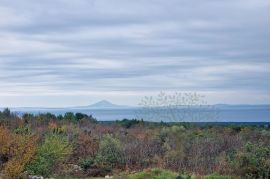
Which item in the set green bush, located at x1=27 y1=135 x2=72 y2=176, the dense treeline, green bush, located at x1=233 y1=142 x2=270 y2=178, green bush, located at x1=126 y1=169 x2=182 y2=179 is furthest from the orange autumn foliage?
green bush, located at x1=233 y1=142 x2=270 y2=178

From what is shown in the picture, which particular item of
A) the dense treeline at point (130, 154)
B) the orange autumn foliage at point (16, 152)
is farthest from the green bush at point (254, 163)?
the orange autumn foliage at point (16, 152)

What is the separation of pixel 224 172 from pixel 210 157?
3001 millimetres

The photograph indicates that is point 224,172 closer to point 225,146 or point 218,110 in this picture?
point 225,146

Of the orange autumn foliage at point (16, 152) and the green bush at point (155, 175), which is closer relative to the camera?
the orange autumn foliage at point (16, 152)

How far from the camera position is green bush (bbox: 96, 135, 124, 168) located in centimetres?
1989

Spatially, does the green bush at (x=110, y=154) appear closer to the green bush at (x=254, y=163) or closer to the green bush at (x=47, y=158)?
the green bush at (x=47, y=158)

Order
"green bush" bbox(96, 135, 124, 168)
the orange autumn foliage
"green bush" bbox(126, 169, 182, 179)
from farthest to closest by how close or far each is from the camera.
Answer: "green bush" bbox(96, 135, 124, 168) → "green bush" bbox(126, 169, 182, 179) → the orange autumn foliage

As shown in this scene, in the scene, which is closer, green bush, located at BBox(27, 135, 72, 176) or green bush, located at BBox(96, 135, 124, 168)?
green bush, located at BBox(27, 135, 72, 176)

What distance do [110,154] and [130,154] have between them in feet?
2.73

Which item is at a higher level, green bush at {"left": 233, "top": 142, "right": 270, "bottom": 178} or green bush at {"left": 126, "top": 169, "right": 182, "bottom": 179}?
green bush at {"left": 233, "top": 142, "right": 270, "bottom": 178}

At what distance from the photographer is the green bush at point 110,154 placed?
19891 millimetres

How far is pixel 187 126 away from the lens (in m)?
30.5

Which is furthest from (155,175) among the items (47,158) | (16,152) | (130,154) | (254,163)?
(130,154)

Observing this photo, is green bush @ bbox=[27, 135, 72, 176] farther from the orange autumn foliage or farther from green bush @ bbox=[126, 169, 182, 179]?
green bush @ bbox=[126, 169, 182, 179]
